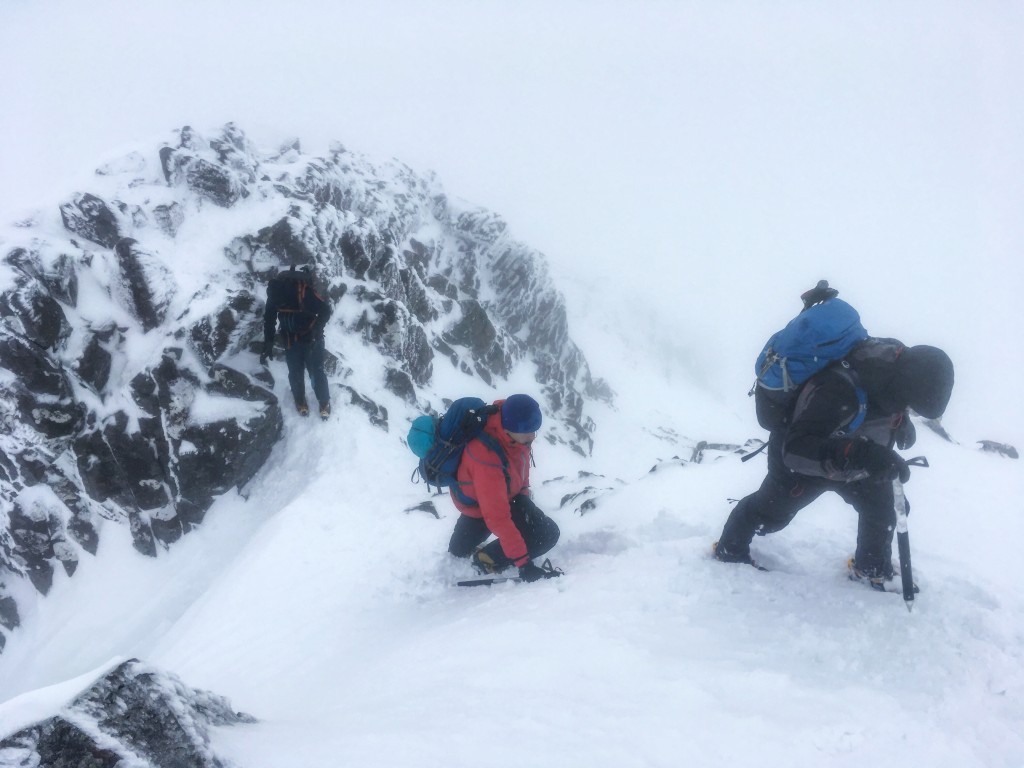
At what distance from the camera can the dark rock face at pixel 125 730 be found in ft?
8.51

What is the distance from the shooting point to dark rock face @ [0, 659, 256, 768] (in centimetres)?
259

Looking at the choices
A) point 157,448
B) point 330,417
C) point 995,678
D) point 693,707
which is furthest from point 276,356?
point 995,678

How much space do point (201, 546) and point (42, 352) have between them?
6400 mm

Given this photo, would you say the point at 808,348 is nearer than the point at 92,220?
Yes

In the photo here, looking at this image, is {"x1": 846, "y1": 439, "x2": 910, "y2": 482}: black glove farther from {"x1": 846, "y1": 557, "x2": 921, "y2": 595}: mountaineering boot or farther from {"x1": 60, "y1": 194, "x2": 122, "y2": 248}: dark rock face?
{"x1": 60, "y1": 194, "x2": 122, "y2": 248}: dark rock face

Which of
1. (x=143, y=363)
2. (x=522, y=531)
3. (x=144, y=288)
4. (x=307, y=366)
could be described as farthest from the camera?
(x=144, y=288)

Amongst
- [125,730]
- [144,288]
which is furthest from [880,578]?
[144,288]

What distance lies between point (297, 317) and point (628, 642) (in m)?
10.1

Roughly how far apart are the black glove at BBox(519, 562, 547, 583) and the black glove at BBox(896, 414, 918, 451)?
3.98 metres

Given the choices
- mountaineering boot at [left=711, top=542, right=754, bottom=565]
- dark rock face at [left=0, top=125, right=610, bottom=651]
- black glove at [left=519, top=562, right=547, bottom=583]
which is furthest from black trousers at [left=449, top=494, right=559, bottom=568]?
dark rock face at [left=0, top=125, right=610, bottom=651]

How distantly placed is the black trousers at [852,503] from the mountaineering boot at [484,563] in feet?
10.8

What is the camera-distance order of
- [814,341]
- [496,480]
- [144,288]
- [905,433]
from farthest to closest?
[144,288] < [496,480] < [905,433] < [814,341]

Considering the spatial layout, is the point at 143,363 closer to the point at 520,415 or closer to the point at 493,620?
the point at 520,415

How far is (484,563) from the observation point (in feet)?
22.2
